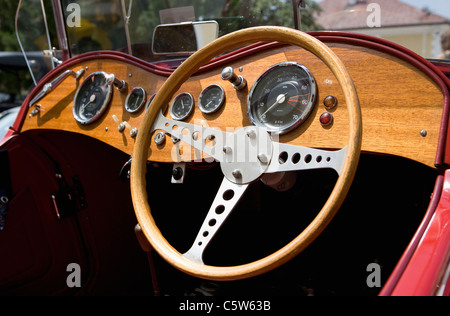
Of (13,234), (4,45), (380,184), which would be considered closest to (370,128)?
(380,184)

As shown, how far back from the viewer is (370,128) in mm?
1244

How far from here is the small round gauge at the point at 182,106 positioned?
161 cm

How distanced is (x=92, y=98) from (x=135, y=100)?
252 millimetres

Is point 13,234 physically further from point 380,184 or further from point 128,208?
point 380,184

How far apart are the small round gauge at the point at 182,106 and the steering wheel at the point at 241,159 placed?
0.16 m

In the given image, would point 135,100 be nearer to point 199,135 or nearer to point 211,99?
point 211,99

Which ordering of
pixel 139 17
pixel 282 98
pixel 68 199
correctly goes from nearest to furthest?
pixel 282 98 < pixel 68 199 < pixel 139 17

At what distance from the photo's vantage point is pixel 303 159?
1.15 m

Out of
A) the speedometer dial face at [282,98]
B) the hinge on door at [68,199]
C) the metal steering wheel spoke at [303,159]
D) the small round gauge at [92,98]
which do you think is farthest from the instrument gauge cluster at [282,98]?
the hinge on door at [68,199]

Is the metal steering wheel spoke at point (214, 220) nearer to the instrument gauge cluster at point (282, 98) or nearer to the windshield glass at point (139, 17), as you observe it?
the instrument gauge cluster at point (282, 98)

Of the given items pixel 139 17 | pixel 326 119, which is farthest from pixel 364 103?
pixel 139 17

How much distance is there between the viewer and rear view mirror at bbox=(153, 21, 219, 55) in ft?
6.70

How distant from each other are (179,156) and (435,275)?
0.91 m
